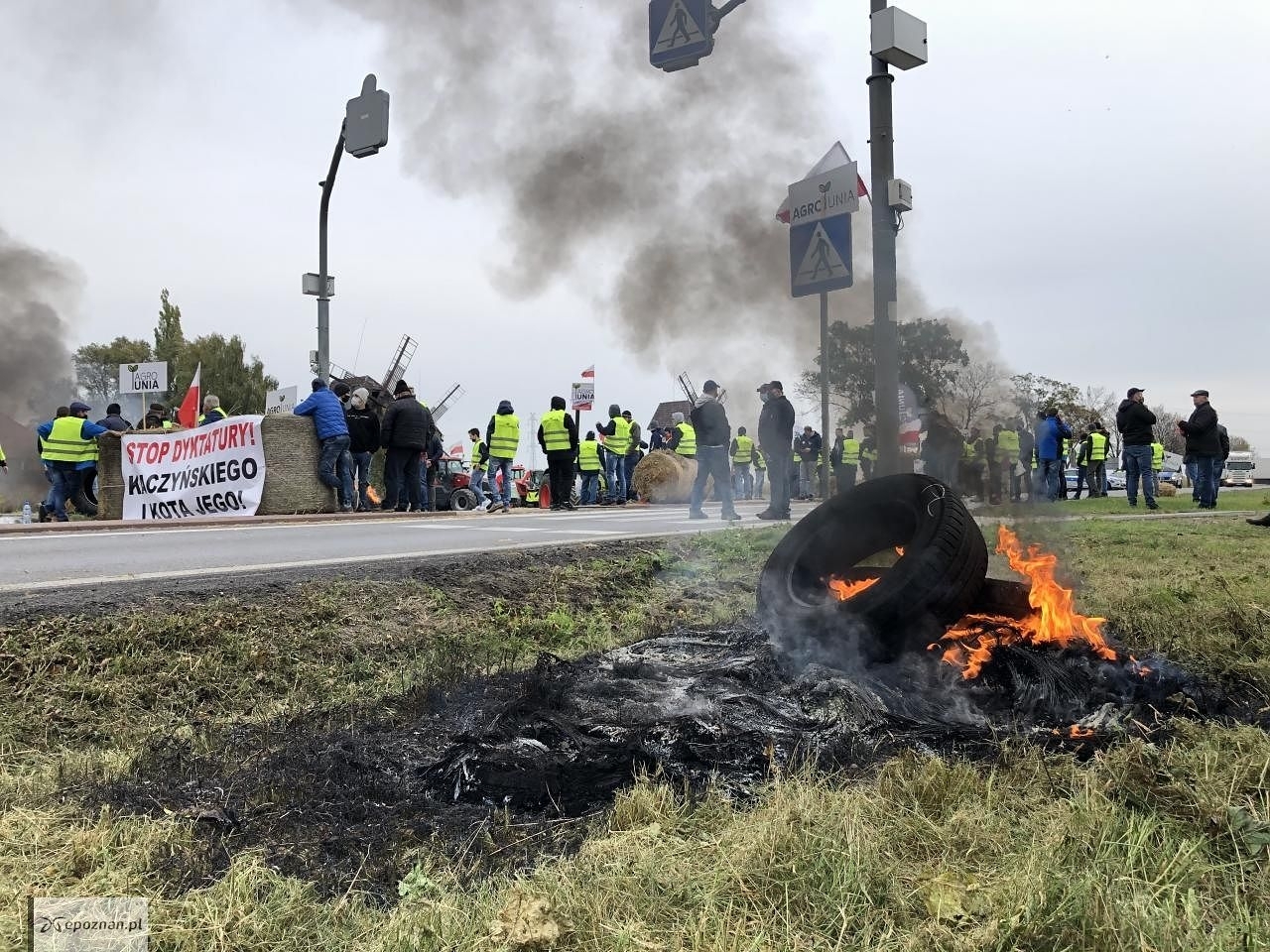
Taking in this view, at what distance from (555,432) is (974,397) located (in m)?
10.2

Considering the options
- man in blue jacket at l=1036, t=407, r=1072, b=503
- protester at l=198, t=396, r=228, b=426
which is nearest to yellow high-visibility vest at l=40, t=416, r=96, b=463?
protester at l=198, t=396, r=228, b=426

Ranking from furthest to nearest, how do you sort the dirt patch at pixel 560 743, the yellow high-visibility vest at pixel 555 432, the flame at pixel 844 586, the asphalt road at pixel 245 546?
the yellow high-visibility vest at pixel 555 432 → the asphalt road at pixel 245 546 → the flame at pixel 844 586 → the dirt patch at pixel 560 743

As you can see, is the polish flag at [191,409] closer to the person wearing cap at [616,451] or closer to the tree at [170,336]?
the person wearing cap at [616,451]

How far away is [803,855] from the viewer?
213cm

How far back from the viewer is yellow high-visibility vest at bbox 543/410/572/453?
1731 centimetres

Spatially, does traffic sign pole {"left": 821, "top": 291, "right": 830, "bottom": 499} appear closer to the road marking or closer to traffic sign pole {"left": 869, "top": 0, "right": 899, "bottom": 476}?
traffic sign pole {"left": 869, "top": 0, "right": 899, "bottom": 476}

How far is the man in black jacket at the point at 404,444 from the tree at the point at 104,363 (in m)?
42.6

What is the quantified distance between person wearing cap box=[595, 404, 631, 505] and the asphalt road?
29.4 feet

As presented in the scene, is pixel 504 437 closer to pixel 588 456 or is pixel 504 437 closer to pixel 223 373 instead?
pixel 588 456

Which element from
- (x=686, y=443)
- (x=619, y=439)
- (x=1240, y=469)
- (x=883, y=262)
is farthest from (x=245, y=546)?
(x=1240, y=469)

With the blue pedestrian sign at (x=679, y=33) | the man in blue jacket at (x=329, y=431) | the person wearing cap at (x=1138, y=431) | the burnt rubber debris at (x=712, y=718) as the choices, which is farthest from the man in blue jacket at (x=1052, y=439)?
the burnt rubber debris at (x=712, y=718)

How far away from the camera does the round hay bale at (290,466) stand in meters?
14.4

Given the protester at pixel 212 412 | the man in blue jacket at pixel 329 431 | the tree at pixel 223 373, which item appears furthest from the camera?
the tree at pixel 223 373

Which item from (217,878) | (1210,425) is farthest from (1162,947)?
(1210,425)
